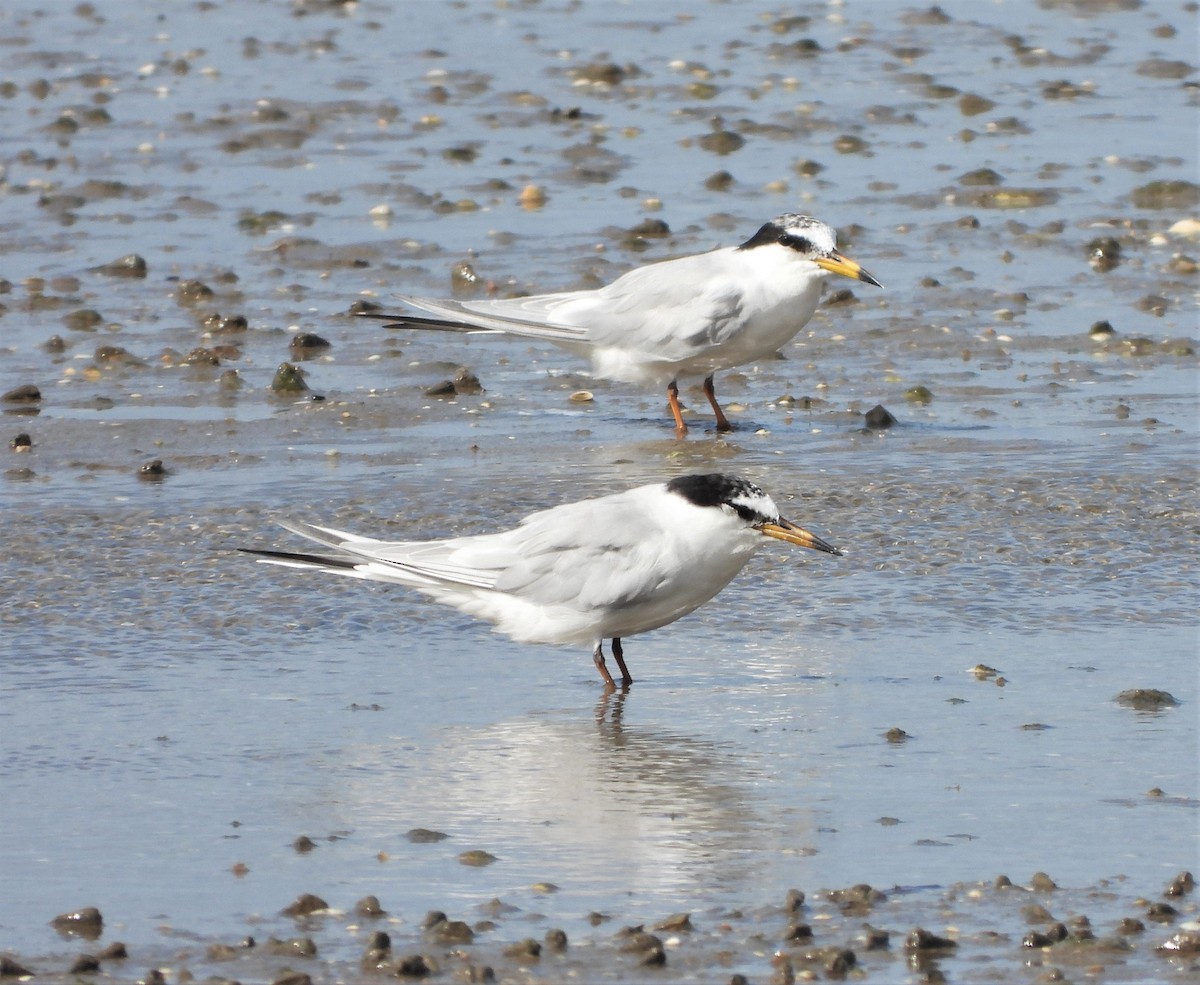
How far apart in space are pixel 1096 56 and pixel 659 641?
10.2 m

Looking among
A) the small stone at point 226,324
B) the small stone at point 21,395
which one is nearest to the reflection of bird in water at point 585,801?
the small stone at point 21,395

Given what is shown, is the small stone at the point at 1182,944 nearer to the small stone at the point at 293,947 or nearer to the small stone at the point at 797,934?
the small stone at the point at 797,934

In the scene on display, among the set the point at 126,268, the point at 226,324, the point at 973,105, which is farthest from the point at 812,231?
the point at 973,105

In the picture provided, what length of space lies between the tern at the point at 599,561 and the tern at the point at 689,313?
8.52 feet

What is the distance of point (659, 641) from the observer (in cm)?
588

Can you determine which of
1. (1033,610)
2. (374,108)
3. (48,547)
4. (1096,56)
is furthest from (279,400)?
(1096,56)

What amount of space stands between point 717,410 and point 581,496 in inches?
46.2

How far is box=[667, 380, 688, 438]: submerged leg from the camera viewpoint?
8.09 m

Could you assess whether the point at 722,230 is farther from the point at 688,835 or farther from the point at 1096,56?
the point at 688,835

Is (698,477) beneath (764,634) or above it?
above

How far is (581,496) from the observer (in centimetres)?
713

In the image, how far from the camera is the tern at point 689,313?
26.6 feet

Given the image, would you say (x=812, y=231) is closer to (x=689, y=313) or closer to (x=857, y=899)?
(x=689, y=313)

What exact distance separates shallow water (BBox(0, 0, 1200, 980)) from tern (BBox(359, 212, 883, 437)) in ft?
0.84
